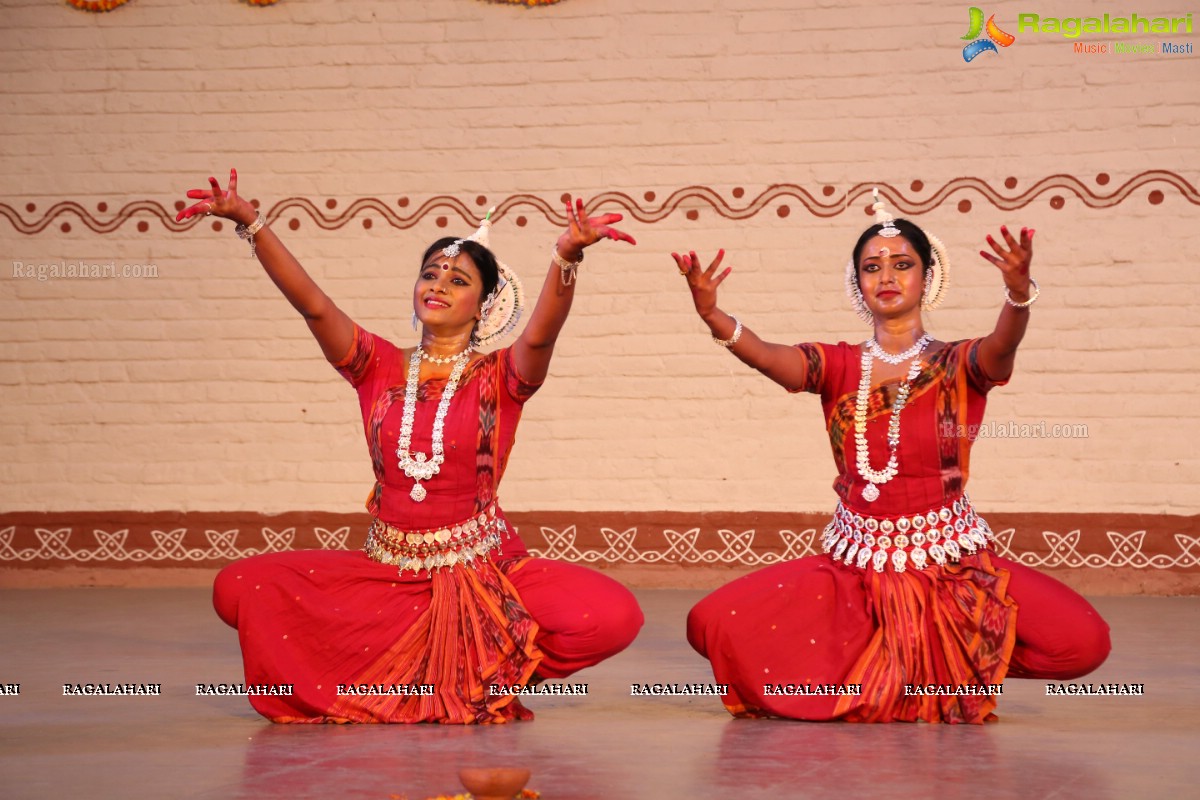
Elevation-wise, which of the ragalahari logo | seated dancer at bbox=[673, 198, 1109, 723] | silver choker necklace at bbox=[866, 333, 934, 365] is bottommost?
seated dancer at bbox=[673, 198, 1109, 723]

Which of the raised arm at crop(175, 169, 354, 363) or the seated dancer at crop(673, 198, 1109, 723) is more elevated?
the raised arm at crop(175, 169, 354, 363)

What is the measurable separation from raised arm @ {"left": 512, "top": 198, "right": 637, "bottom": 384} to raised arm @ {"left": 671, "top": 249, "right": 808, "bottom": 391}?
0.23 meters

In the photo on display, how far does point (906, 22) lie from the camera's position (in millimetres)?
6496

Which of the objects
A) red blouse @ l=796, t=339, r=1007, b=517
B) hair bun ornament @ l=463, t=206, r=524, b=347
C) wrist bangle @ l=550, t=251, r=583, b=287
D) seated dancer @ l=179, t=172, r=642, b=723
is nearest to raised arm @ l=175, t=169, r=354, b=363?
seated dancer @ l=179, t=172, r=642, b=723

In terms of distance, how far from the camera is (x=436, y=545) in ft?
12.4

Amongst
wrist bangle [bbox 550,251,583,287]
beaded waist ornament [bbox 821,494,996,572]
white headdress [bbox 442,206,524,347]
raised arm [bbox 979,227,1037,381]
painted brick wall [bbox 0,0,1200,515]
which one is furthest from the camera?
painted brick wall [bbox 0,0,1200,515]

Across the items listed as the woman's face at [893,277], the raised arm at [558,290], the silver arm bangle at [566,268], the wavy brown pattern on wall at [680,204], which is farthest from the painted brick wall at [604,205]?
the silver arm bangle at [566,268]

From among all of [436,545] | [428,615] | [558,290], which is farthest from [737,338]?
[428,615]

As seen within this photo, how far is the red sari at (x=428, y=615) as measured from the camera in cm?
360

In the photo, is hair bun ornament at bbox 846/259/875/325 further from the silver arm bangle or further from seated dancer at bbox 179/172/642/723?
the silver arm bangle

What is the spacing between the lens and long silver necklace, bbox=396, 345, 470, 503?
379cm

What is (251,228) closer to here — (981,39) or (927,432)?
(927,432)

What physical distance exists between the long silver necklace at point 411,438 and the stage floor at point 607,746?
25.7 inches

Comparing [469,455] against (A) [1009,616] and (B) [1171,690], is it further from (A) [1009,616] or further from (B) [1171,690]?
(B) [1171,690]
